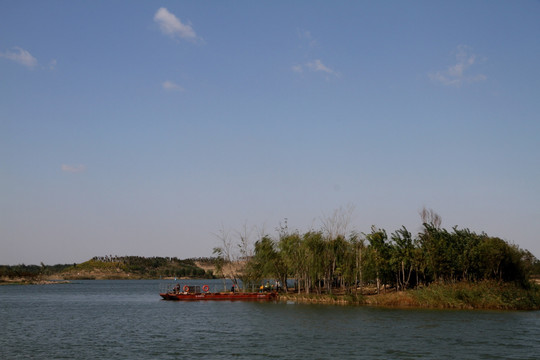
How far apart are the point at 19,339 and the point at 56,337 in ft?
7.47

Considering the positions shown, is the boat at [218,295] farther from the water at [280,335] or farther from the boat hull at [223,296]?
the water at [280,335]

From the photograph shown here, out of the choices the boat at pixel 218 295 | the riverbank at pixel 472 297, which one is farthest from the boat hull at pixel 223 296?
the riverbank at pixel 472 297

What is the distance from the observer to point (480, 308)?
161 feet

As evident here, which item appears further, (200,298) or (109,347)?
(200,298)

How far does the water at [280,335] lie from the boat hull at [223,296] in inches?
509

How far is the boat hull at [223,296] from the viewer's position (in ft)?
219

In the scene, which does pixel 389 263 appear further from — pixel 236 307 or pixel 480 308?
pixel 236 307

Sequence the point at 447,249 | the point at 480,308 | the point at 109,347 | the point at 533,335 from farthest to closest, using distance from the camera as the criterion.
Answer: the point at 447,249 < the point at 480,308 < the point at 533,335 < the point at 109,347

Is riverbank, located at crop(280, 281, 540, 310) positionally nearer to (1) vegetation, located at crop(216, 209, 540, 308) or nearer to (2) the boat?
(1) vegetation, located at crop(216, 209, 540, 308)

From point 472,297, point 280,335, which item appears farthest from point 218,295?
point 280,335

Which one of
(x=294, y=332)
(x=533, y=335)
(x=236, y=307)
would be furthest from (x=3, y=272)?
(x=533, y=335)

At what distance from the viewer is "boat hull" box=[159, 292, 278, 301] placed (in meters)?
66.7

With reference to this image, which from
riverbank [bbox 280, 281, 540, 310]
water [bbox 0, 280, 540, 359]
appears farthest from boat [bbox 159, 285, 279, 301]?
riverbank [bbox 280, 281, 540, 310]

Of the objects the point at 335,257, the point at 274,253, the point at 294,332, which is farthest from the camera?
the point at 274,253
